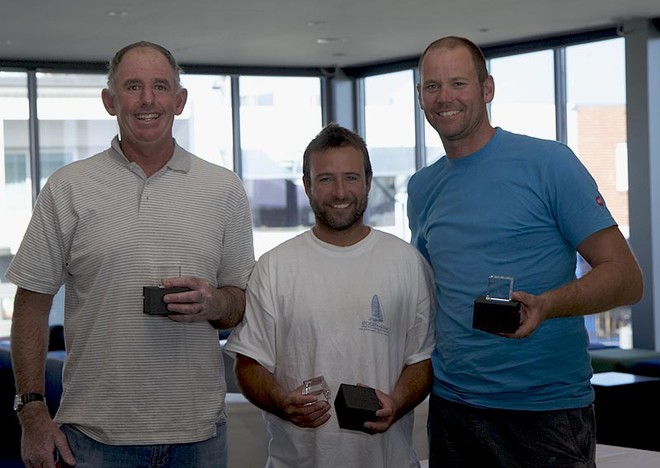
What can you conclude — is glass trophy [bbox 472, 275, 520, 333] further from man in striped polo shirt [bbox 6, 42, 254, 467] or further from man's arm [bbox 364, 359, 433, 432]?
man in striped polo shirt [bbox 6, 42, 254, 467]

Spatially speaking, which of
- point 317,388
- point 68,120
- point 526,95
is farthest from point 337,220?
point 68,120

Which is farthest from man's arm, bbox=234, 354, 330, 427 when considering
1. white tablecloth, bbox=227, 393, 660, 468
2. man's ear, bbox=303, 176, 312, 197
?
white tablecloth, bbox=227, 393, 660, 468

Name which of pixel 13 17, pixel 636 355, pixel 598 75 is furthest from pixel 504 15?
Result: pixel 13 17

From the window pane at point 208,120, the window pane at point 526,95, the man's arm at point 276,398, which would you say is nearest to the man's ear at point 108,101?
the man's arm at point 276,398

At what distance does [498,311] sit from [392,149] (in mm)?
9960

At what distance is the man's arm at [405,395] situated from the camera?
2.41m

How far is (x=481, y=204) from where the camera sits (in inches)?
99.3

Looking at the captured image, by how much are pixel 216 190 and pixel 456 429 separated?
0.82 meters

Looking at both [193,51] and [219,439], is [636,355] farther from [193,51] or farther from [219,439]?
[219,439]

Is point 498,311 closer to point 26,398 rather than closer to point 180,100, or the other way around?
point 180,100

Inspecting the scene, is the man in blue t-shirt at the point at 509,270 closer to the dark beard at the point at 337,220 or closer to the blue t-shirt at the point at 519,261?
the blue t-shirt at the point at 519,261

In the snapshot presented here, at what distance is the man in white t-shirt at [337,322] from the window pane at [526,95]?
25.5ft

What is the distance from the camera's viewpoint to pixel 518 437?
2473 mm

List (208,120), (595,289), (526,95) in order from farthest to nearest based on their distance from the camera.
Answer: (208,120), (526,95), (595,289)
